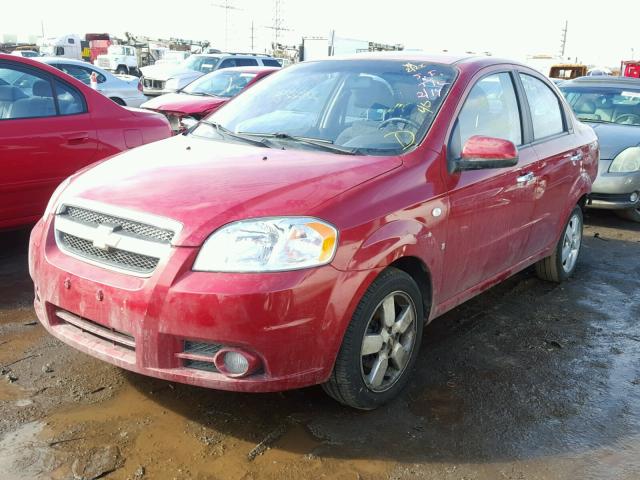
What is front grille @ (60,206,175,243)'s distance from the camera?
261 cm

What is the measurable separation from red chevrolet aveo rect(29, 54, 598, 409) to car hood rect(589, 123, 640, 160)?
378 cm

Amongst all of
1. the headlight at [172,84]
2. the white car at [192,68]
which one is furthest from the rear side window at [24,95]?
the white car at [192,68]

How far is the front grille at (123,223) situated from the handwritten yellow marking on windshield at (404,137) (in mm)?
1318

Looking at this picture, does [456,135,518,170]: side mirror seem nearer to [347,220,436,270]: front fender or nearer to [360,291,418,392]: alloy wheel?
[347,220,436,270]: front fender

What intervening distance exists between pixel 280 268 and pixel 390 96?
1.54 metres

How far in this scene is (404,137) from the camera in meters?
3.33

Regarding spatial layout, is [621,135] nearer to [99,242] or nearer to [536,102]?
[536,102]

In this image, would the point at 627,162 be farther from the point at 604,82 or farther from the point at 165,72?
the point at 165,72

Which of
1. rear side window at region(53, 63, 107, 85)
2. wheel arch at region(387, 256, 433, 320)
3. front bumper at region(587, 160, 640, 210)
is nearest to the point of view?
wheel arch at region(387, 256, 433, 320)

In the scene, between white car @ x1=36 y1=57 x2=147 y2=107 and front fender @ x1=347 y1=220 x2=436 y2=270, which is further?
white car @ x1=36 y1=57 x2=147 y2=107

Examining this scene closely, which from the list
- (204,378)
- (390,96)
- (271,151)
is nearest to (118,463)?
(204,378)

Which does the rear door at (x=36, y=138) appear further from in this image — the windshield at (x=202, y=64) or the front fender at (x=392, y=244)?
the windshield at (x=202, y=64)

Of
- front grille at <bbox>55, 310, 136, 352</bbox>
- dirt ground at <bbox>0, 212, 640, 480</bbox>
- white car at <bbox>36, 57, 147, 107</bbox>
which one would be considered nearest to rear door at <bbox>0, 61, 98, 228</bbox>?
dirt ground at <bbox>0, 212, 640, 480</bbox>

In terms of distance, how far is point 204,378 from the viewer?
2588 millimetres
